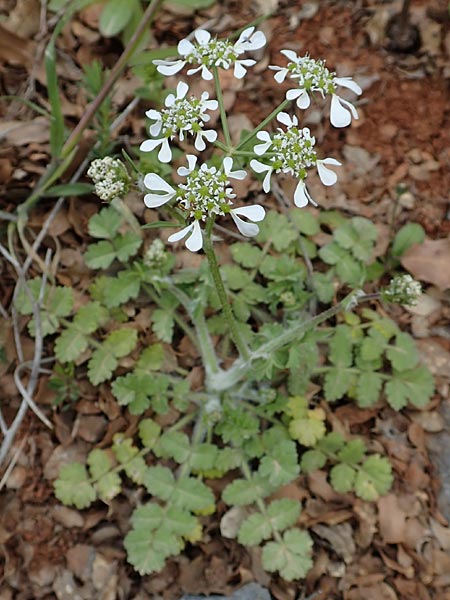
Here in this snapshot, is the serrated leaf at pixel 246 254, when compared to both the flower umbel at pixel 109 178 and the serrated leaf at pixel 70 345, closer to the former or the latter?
the serrated leaf at pixel 70 345

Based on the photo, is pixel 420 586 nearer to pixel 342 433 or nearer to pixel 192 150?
pixel 342 433

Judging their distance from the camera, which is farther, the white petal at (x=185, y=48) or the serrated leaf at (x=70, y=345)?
the serrated leaf at (x=70, y=345)

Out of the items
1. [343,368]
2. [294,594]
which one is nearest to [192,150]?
[343,368]

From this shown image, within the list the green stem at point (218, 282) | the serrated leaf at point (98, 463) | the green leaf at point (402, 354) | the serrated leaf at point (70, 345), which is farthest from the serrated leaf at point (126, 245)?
the green leaf at point (402, 354)

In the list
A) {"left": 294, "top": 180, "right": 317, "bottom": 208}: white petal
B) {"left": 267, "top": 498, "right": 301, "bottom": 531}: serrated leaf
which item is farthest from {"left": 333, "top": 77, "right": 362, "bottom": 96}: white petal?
{"left": 267, "top": 498, "right": 301, "bottom": 531}: serrated leaf

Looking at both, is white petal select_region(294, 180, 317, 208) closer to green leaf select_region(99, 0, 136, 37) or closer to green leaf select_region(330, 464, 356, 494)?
green leaf select_region(330, 464, 356, 494)

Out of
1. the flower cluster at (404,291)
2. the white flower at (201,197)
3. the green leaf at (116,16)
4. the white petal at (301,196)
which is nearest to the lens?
the white flower at (201,197)

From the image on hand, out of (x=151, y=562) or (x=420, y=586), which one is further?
(x=420, y=586)
